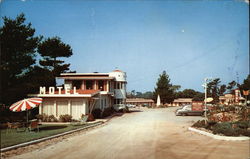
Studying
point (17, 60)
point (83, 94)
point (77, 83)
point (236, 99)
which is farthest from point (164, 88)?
point (17, 60)

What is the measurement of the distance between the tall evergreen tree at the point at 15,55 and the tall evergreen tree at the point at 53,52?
13257 millimetres

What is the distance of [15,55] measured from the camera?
1561cm

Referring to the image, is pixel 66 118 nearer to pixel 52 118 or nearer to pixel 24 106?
pixel 52 118

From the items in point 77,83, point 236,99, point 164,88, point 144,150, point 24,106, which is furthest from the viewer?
point 164,88

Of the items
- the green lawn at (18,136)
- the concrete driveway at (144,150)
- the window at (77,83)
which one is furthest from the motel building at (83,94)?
the concrete driveway at (144,150)

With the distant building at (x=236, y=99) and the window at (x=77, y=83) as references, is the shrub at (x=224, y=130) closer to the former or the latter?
the window at (x=77, y=83)

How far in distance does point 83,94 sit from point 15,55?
6687 mm

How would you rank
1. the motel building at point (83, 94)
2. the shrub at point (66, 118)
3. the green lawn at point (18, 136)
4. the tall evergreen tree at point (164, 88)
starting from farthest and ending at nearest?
the tall evergreen tree at point (164, 88)
the motel building at point (83, 94)
the shrub at point (66, 118)
the green lawn at point (18, 136)

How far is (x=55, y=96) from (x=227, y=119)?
1548 centimetres

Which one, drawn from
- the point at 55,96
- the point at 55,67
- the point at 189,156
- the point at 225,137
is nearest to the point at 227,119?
the point at 225,137

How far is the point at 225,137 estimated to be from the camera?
432 inches

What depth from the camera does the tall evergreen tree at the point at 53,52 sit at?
3067 centimetres

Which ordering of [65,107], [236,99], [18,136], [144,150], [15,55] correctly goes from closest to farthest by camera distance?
[144,150] → [18,136] → [15,55] → [65,107] → [236,99]

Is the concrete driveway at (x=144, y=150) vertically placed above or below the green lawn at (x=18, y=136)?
below
